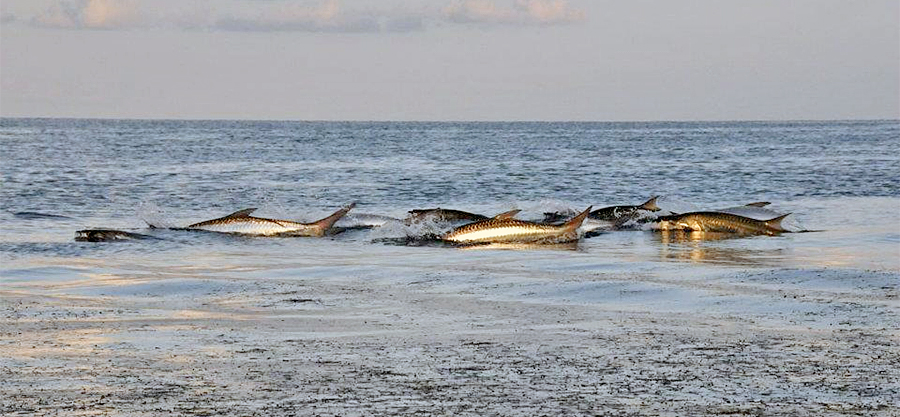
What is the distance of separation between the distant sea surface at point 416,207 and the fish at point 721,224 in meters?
0.40

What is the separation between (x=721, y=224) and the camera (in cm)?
1933

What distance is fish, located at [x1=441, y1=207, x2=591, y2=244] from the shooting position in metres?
17.7

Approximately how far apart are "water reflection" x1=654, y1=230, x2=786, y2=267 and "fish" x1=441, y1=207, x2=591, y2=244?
1.43 m

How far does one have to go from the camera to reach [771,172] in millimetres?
41594

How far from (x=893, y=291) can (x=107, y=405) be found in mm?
7904

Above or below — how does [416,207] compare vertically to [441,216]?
below

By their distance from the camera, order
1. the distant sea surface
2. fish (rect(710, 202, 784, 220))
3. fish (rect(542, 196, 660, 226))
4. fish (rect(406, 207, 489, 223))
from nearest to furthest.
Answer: the distant sea surface, fish (rect(406, 207, 489, 223)), fish (rect(542, 196, 660, 226)), fish (rect(710, 202, 784, 220))

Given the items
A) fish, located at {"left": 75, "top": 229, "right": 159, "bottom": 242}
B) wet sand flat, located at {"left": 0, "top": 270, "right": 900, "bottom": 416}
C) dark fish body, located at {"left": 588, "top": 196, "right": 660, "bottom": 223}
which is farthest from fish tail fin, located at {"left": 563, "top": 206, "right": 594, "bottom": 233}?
fish, located at {"left": 75, "top": 229, "right": 159, "bottom": 242}

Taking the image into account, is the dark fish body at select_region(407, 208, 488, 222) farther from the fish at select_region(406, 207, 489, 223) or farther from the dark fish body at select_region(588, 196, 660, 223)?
the dark fish body at select_region(588, 196, 660, 223)

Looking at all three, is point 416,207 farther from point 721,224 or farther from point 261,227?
point 721,224

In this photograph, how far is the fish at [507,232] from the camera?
17.7 metres

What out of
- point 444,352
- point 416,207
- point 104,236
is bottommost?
point 416,207

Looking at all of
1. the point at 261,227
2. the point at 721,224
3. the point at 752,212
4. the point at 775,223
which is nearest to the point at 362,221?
the point at 261,227

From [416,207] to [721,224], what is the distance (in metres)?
9.70
